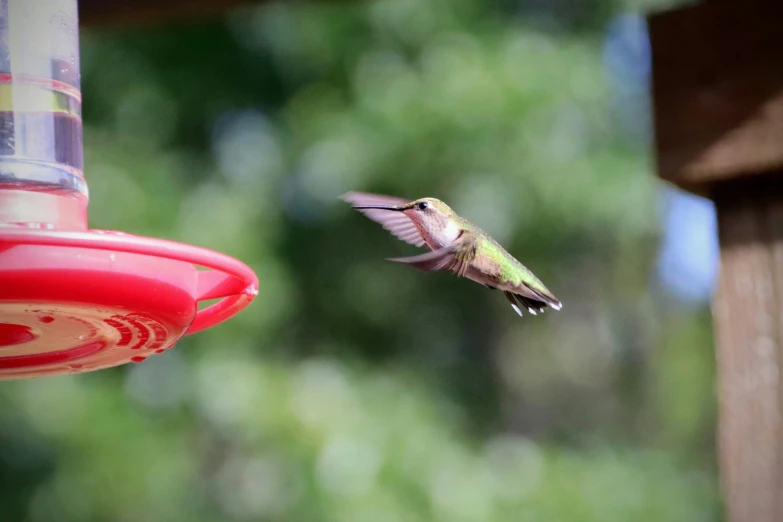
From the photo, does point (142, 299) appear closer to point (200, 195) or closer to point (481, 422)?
point (200, 195)

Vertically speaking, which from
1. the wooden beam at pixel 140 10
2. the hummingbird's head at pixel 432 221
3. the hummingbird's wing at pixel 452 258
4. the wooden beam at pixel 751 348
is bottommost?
the wooden beam at pixel 751 348

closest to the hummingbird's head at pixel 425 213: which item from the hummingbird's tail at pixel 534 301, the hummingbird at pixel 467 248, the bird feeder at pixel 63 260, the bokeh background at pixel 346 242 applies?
the hummingbird at pixel 467 248

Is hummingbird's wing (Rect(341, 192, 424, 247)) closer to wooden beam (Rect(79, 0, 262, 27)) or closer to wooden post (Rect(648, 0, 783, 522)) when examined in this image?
wooden beam (Rect(79, 0, 262, 27))

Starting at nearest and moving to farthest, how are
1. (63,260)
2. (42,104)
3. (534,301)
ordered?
(63,260) < (42,104) < (534,301)

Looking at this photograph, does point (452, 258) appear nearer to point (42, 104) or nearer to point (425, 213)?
point (425, 213)

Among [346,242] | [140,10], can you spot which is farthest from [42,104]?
[346,242]

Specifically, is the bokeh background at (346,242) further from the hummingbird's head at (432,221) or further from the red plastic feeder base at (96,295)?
the red plastic feeder base at (96,295)
